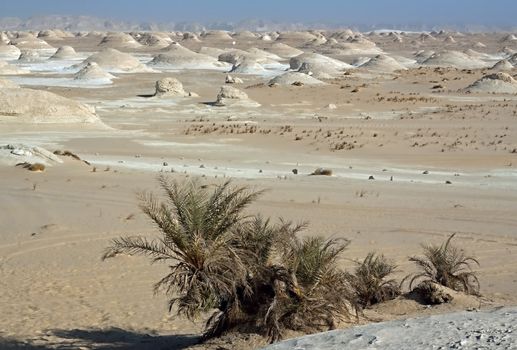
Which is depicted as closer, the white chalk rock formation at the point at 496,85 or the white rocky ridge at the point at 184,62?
the white chalk rock formation at the point at 496,85

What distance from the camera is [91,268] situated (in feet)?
35.1

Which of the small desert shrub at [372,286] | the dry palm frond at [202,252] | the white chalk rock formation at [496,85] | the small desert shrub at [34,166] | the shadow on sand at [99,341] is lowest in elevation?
the shadow on sand at [99,341]

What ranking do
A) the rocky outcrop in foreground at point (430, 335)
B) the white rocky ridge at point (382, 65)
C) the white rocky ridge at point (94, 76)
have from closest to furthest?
the rocky outcrop in foreground at point (430, 335) → the white rocky ridge at point (94, 76) → the white rocky ridge at point (382, 65)

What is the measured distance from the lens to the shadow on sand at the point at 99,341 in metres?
7.43

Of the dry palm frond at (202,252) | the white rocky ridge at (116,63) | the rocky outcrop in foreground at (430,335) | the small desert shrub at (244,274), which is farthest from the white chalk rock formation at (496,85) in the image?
the rocky outcrop in foreground at (430,335)

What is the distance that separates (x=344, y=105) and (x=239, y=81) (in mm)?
15687

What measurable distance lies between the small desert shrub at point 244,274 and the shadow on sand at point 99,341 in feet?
2.45

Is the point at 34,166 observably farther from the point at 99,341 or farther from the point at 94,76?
the point at 94,76

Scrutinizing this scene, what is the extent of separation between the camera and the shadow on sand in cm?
743

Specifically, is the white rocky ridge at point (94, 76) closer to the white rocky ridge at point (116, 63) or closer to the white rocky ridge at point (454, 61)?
the white rocky ridge at point (116, 63)

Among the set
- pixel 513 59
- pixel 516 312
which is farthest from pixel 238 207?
pixel 513 59

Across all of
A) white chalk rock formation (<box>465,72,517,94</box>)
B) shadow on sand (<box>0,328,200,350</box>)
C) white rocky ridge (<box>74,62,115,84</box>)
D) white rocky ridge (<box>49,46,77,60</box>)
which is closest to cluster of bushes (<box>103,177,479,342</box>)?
shadow on sand (<box>0,328,200,350</box>)

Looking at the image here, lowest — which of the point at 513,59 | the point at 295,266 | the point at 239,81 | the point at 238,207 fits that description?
the point at 295,266

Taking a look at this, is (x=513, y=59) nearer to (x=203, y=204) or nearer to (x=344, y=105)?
(x=344, y=105)
